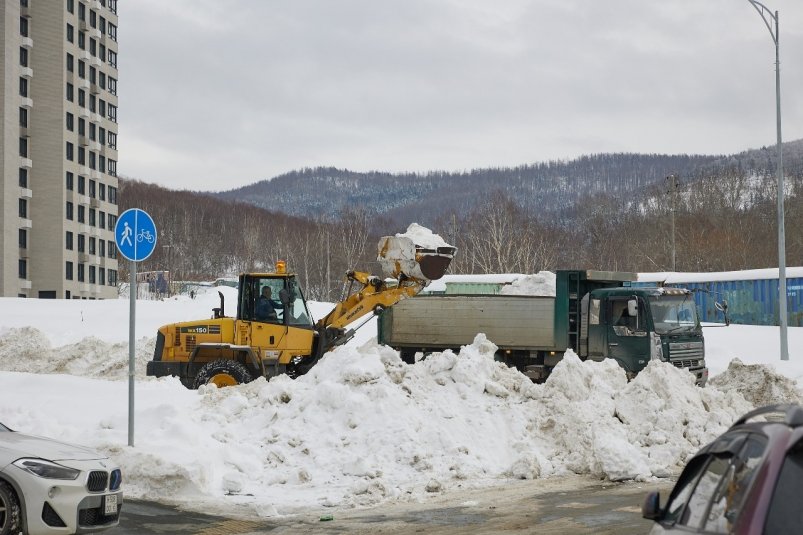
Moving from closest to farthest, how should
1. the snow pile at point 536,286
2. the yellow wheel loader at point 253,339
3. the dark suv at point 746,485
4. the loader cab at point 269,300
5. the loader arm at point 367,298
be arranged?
the dark suv at point 746,485, the yellow wheel loader at point 253,339, the loader cab at point 269,300, the loader arm at point 367,298, the snow pile at point 536,286

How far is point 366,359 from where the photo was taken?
48.9 feet

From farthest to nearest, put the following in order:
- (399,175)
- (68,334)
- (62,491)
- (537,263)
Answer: (399,175) → (537,263) → (68,334) → (62,491)

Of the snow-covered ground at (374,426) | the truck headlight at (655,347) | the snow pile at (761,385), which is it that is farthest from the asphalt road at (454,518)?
the truck headlight at (655,347)

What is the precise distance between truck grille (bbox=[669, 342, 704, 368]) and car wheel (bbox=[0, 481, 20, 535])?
14.2 meters

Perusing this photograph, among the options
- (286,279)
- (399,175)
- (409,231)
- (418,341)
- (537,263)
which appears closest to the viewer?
(286,279)

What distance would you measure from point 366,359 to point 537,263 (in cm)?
6477

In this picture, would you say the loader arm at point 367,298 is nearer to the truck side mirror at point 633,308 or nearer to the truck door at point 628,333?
the truck door at point 628,333

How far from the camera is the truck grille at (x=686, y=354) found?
1948 cm

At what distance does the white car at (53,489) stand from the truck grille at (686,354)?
522 inches

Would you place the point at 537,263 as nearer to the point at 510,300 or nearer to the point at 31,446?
the point at 510,300

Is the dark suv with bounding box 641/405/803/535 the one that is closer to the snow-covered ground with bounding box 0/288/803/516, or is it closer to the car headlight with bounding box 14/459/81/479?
the car headlight with bounding box 14/459/81/479

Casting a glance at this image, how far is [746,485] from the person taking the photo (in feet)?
11.9

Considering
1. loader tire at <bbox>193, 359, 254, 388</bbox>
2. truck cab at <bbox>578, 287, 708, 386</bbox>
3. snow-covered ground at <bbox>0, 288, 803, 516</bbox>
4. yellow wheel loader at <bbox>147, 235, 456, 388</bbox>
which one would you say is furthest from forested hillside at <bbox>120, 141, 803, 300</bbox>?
snow-covered ground at <bbox>0, 288, 803, 516</bbox>

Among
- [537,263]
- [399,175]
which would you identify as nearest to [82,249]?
[537,263]
